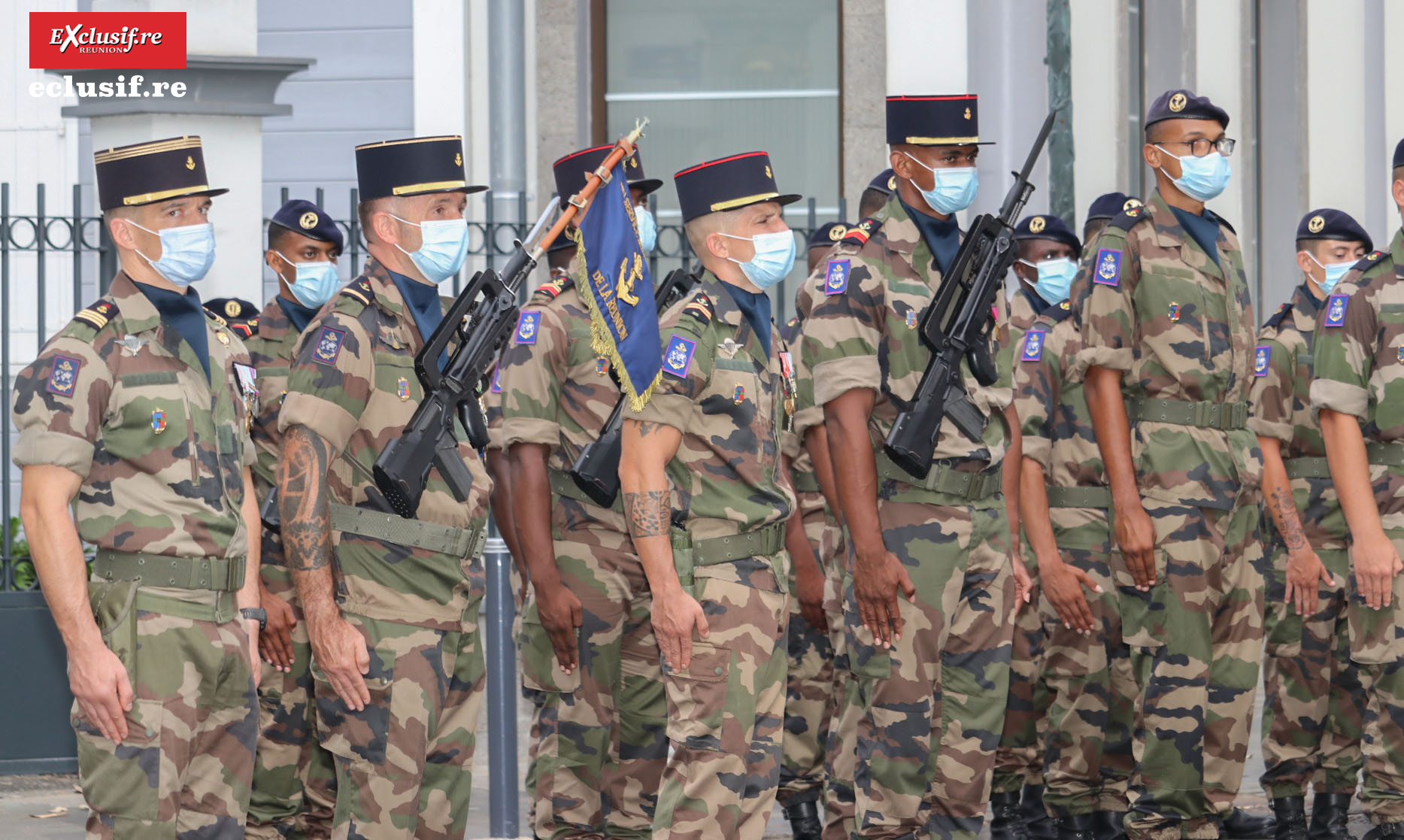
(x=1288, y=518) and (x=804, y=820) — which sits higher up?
(x=1288, y=518)

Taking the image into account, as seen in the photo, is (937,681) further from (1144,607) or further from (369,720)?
(369,720)

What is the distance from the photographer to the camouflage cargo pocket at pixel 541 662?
6.01 m

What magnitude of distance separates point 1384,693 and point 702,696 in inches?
113

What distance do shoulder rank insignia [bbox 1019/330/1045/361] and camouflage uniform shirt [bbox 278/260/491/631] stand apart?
285 centimetres

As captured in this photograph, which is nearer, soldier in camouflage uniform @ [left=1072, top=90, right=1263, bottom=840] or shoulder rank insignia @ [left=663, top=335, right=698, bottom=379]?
shoulder rank insignia @ [left=663, top=335, right=698, bottom=379]

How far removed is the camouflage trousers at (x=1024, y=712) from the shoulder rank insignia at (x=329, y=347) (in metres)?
3.26

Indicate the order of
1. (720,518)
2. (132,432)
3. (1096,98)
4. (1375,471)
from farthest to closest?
A: (1096,98)
(1375,471)
(720,518)
(132,432)

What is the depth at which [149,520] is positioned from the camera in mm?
4777

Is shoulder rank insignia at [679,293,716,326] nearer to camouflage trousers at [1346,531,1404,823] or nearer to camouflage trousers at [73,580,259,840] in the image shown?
camouflage trousers at [73,580,259,840]

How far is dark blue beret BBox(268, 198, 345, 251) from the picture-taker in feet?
23.1

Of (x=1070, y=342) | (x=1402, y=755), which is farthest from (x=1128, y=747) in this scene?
(x=1070, y=342)

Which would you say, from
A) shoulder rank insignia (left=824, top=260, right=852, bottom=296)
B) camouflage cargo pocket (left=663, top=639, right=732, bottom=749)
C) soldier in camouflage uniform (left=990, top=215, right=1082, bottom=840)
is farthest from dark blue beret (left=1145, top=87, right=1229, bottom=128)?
camouflage cargo pocket (left=663, top=639, right=732, bottom=749)

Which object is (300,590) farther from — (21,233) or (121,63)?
(21,233)

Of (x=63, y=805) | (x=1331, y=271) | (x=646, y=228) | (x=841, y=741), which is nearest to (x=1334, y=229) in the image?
(x=1331, y=271)
